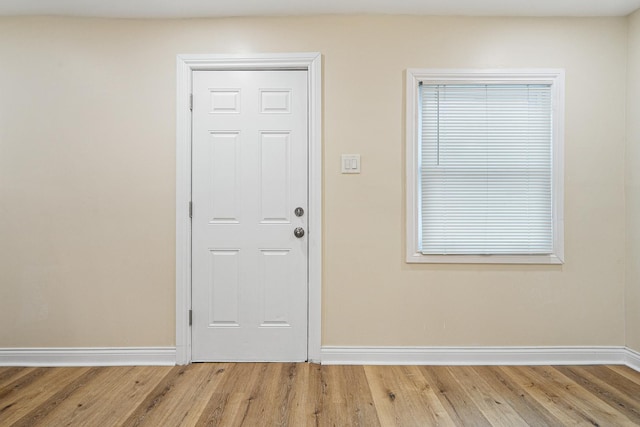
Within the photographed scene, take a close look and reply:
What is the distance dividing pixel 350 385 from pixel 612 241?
6.75 ft

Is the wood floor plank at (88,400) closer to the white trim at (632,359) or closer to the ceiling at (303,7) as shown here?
the ceiling at (303,7)

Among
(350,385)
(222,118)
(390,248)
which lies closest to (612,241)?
(390,248)

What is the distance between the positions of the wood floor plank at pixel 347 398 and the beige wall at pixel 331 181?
0.82 feet

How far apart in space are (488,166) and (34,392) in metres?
3.19

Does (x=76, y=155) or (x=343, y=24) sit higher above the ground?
(x=343, y=24)

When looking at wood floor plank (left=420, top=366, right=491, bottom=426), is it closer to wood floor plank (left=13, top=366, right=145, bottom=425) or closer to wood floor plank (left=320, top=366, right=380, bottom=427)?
wood floor plank (left=320, top=366, right=380, bottom=427)

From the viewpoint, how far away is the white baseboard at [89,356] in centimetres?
268

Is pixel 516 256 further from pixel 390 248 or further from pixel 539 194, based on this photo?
pixel 390 248

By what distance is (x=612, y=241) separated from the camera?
2.69 m

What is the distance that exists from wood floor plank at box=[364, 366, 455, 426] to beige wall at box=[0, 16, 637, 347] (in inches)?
9.0

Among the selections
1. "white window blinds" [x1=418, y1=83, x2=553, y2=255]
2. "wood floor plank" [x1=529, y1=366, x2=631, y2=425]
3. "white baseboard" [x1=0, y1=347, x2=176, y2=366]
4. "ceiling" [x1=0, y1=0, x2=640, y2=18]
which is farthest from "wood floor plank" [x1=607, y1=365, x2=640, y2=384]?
"white baseboard" [x1=0, y1=347, x2=176, y2=366]

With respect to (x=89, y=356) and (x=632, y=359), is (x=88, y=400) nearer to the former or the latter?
(x=89, y=356)

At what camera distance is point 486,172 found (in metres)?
2.68

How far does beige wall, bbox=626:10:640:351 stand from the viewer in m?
2.60
